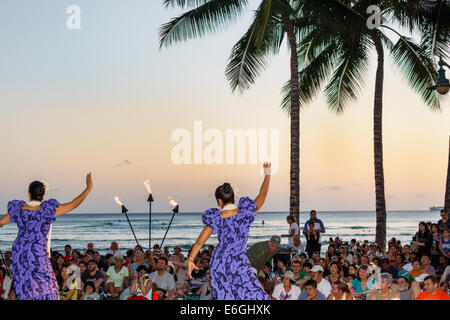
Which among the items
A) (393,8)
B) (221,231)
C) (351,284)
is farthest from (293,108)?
(221,231)

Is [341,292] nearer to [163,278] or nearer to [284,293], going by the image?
[284,293]

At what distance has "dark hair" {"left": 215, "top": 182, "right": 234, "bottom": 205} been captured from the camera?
6230 mm

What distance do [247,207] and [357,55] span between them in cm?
1493

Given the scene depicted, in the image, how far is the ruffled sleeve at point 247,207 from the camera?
6246 millimetres

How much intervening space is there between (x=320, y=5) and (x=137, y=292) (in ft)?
33.0

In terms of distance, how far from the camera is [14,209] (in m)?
6.67

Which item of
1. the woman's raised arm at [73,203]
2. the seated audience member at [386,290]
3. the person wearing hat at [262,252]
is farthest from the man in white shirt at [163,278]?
the woman's raised arm at [73,203]

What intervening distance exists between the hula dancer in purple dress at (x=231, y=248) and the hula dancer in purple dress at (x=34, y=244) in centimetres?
149

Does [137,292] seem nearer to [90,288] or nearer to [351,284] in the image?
[90,288]

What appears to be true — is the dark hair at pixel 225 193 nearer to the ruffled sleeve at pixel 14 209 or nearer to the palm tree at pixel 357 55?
the ruffled sleeve at pixel 14 209

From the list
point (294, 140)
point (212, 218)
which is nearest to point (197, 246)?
point (212, 218)

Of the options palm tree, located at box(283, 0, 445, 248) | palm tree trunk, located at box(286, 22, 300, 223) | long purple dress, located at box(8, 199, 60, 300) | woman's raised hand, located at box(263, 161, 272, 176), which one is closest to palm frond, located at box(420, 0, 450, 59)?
palm tree, located at box(283, 0, 445, 248)

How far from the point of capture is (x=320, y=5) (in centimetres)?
1677

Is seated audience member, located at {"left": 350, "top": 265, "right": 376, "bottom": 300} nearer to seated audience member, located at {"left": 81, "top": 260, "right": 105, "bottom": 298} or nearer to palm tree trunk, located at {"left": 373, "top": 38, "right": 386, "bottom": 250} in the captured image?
seated audience member, located at {"left": 81, "top": 260, "right": 105, "bottom": 298}
